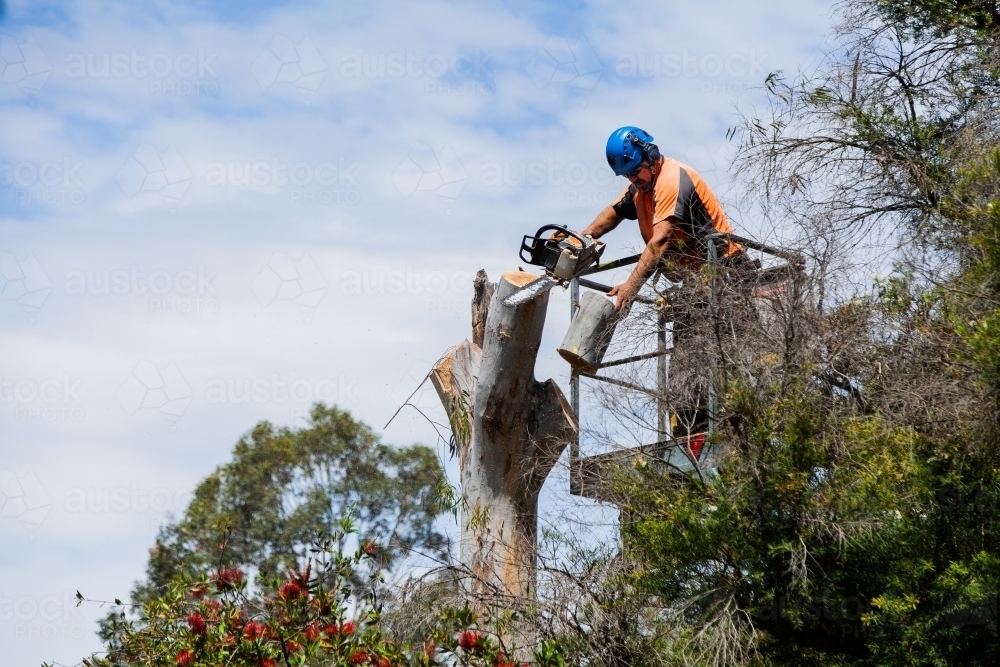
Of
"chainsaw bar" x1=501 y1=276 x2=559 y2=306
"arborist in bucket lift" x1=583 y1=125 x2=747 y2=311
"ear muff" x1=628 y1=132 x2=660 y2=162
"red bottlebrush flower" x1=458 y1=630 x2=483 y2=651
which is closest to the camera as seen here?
"red bottlebrush flower" x1=458 y1=630 x2=483 y2=651

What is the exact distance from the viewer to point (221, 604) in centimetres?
722

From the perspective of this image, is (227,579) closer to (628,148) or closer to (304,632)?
(304,632)

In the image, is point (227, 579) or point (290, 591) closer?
point (290, 591)

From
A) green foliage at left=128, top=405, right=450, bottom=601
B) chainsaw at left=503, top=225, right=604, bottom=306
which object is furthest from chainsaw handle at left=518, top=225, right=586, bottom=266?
green foliage at left=128, top=405, right=450, bottom=601

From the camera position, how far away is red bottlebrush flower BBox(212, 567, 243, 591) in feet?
23.1

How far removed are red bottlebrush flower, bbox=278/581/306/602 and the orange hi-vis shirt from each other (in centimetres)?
344

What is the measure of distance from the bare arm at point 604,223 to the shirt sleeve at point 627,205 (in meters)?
0.04

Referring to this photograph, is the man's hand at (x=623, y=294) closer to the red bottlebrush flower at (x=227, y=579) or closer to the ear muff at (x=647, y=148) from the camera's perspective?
the ear muff at (x=647, y=148)

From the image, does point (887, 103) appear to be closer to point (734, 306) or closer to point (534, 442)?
point (734, 306)

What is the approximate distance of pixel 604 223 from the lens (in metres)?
9.93

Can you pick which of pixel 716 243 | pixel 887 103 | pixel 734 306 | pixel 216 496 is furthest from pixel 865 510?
pixel 216 496

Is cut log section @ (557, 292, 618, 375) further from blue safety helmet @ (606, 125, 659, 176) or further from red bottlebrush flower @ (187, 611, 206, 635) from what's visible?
red bottlebrush flower @ (187, 611, 206, 635)

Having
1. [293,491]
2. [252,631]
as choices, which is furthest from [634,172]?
[293,491]

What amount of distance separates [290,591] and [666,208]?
372 centimetres
